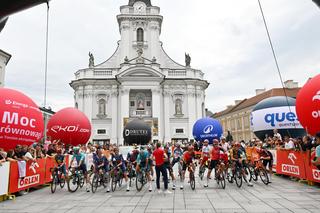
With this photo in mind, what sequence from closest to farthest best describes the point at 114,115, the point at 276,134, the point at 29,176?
the point at 29,176 → the point at 276,134 → the point at 114,115

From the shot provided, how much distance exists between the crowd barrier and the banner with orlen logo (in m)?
0.90

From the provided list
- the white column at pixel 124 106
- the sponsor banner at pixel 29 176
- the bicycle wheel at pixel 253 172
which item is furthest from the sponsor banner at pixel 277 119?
the white column at pixel 124 106

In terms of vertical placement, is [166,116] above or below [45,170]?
above

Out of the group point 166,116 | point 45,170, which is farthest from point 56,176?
point 166,116

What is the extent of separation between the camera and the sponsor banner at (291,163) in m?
11.2

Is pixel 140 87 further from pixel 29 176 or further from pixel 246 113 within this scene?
pixel 29 176

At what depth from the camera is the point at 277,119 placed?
51.7 feet

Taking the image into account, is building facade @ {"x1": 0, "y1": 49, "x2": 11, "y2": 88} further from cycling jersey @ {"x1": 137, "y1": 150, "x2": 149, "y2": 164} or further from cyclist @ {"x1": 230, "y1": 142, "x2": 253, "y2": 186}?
cyclist @ {"x1": 230, "y1": 142, "x2": 253, "y2": 186}

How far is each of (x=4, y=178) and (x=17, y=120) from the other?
2163 mm

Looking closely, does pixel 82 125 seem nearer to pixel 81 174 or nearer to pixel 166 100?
pixel 81 174

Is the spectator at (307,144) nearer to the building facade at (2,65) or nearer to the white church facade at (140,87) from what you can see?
the white church facade at (140,87)

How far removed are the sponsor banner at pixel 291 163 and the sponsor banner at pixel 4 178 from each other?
Result: 36.7ft

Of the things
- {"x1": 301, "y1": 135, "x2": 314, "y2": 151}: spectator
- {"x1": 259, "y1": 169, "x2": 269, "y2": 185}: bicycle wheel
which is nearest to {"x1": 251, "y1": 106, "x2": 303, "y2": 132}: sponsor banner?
{"x1": 301, "y1": 135, "x2": 314, "y2": 151}: spectator

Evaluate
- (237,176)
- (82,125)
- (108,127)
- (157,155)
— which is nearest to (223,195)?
(237,176)
